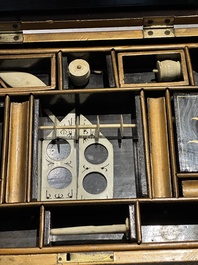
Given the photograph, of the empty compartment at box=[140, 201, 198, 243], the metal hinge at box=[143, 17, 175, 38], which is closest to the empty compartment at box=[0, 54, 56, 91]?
the metal hinge at box=[143, 17, 175, 38]

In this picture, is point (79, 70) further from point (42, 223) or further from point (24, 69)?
point (42, 223)

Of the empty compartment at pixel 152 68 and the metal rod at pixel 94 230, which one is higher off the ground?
the empty compartment at pixel 152 68

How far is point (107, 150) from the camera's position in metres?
1.58

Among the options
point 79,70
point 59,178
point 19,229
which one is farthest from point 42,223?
point 79,70

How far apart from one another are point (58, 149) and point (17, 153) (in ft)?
0.51

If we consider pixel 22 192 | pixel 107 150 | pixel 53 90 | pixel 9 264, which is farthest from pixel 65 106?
pixel 9 264

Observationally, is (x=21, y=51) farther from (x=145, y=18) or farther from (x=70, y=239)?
(x=70, y=239)

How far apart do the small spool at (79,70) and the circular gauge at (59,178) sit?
0.32m

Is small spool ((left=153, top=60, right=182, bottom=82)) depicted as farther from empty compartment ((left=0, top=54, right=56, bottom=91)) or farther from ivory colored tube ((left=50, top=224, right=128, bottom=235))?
ivory colored tube ((left=50, top=224, right=128, bottom=235))

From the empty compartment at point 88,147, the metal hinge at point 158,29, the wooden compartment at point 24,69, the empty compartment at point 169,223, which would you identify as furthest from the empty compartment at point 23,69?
the empty compartment at point 169,223

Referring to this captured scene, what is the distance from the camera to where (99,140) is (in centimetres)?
160

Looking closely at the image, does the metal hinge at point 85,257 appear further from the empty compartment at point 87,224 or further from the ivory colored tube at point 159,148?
the ivory colored tube at point 159,148

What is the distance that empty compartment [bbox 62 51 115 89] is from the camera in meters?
1.60

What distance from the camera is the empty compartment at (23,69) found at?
163 cm
